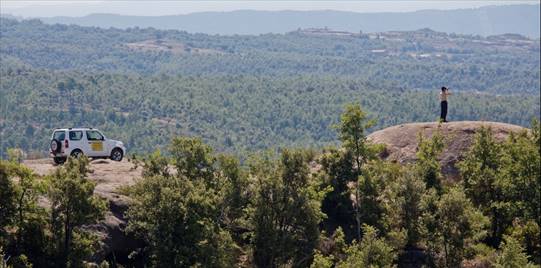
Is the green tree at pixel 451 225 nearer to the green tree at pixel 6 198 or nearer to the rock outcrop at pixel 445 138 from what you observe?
the rock outcrop at pixel 445 138

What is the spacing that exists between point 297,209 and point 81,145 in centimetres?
1395

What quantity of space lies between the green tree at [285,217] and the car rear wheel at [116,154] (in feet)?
37.5

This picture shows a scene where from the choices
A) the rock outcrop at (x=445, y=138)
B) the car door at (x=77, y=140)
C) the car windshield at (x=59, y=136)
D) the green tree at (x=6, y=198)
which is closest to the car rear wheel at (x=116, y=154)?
the car door at (x=77, y=140)

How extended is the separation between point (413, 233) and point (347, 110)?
24.1 ft

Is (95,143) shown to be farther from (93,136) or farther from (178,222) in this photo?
(178,222)

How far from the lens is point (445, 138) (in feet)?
179

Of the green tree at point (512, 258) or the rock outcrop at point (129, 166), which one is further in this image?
the rock outcrop at point (129, 166)

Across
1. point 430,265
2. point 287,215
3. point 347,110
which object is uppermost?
point 347,110

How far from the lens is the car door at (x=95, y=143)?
4848 cm

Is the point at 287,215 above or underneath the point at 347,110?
underneath

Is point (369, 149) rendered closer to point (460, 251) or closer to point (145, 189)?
point (460, 251)

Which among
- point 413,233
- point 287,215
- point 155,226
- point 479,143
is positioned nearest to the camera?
point 155,226

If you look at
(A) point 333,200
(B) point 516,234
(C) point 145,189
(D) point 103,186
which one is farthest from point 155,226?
(B) point 516,234

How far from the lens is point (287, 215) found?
4138 centimetres
